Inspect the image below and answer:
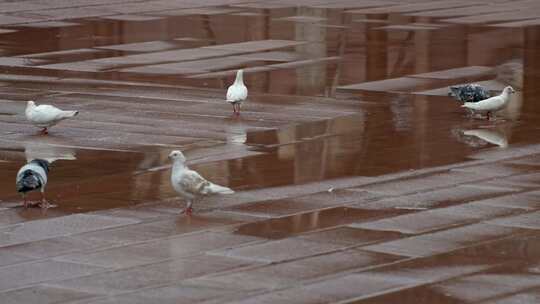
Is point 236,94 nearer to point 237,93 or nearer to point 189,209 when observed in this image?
point 237,93

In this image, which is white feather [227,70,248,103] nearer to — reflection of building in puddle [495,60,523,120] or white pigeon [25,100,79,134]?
white pigeon [25,100,79,134]

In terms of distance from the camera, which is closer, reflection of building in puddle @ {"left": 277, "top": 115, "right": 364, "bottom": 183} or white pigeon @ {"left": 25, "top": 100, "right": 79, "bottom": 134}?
reflection of building in puddle @ {"left": 277, "top": 115, "right": 364, "bottom": 183}

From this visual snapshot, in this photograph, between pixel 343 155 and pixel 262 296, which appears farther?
pixel 343 155

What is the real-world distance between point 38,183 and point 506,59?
14.7 meters

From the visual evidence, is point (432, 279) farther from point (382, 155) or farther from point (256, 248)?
A: point (382, 155)

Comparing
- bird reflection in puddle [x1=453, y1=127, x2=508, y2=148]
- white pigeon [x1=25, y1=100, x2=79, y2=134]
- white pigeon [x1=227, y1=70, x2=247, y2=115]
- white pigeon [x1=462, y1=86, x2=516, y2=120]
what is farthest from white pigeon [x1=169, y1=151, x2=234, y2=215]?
white pigeon [x1=462, y1=86, x2=516, y2=120]

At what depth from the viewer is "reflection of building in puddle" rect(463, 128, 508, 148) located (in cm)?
1931

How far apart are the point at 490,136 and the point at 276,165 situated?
11.8ft

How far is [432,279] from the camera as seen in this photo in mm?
12648

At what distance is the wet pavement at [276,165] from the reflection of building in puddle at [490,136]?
0.04 metres

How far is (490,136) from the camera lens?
1986 cm

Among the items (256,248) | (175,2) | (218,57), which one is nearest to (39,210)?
(256,248)

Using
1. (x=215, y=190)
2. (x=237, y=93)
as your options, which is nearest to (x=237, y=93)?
(x=237, y=93)

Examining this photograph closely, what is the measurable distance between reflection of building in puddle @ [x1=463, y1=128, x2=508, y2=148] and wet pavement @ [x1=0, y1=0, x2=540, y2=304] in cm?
4
